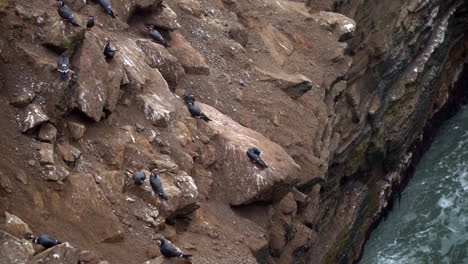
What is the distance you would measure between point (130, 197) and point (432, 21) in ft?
78.6

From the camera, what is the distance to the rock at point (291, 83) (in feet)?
85.1

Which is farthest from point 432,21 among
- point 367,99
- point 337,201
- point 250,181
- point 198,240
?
point 198,240

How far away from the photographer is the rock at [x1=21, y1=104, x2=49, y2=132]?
643 inches

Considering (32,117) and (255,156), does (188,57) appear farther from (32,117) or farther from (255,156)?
(32,117)

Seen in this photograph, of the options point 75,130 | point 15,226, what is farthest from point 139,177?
point 15,226

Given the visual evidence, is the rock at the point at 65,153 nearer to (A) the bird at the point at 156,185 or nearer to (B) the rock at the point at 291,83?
(A) the bird at the point at 156,185

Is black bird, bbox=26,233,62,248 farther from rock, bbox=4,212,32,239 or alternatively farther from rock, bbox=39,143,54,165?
rock, bbox=39,143,54,165

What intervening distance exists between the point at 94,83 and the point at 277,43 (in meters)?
12.0

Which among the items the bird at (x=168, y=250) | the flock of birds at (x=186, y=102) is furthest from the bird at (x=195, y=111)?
the bird at (x=168, y=250)

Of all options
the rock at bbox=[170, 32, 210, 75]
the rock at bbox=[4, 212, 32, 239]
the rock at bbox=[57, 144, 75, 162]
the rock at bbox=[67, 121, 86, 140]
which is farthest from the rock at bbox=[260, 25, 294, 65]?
the rock at bbox=[4, 212, 32, 239]

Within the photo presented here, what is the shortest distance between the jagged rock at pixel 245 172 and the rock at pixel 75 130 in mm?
4592

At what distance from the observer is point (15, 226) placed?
46.2ft

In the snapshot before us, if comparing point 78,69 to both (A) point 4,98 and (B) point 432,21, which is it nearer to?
(A) point 4,98

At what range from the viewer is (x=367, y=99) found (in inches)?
1280
